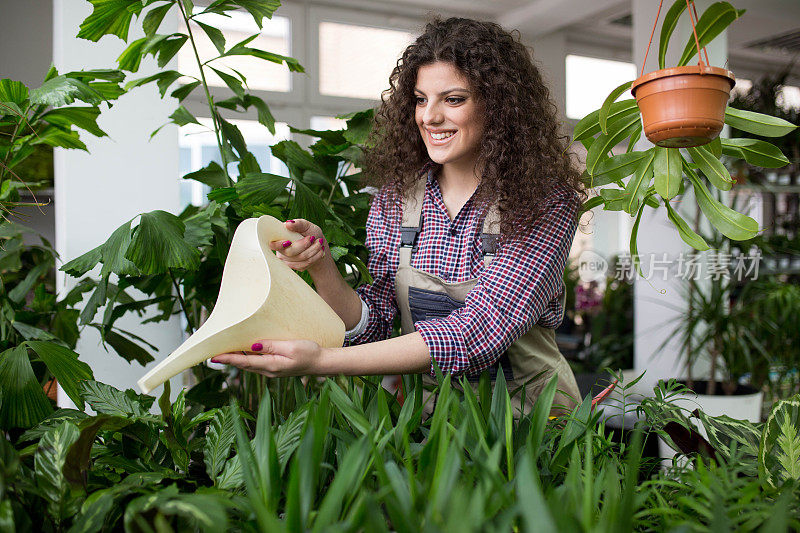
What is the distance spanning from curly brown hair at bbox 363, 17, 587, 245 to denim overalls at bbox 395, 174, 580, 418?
0.08 m

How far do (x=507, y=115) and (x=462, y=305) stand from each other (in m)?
0.44

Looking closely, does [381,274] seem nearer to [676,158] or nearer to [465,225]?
[465,225]

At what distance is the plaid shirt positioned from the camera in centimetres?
129

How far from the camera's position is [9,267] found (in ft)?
6.06

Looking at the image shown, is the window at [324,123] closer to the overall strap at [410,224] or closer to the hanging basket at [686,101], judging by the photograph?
the overall strap at [410,224]

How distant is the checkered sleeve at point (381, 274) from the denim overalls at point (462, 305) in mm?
43

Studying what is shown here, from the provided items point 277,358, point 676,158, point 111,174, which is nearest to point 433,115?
point 676,158

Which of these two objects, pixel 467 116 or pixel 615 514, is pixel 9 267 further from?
pixel 615 514

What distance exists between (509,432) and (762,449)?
16.5 inches

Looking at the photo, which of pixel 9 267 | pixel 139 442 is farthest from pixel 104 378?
pixel 139 442

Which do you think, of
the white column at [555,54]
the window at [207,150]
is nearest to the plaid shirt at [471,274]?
the window at [207,150]

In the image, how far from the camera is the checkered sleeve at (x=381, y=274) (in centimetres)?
163

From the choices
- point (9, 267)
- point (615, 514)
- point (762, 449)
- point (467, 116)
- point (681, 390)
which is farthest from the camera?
point (9, 267)

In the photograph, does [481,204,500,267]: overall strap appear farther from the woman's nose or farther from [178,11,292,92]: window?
[178,11,292,92]: window
